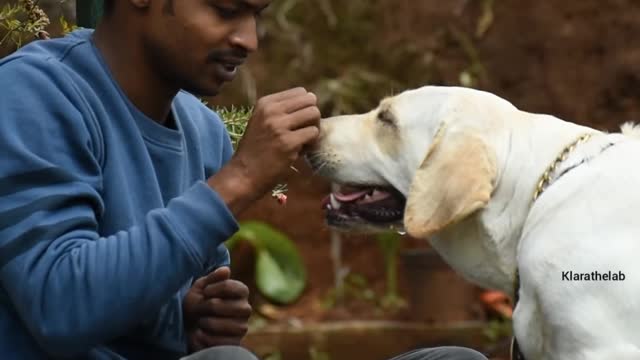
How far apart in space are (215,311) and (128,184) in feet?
1.06

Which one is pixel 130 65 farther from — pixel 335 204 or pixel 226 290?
pixel 335 204

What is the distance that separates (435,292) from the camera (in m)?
7.11

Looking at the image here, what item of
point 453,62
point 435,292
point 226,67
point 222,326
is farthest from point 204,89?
point 453,62

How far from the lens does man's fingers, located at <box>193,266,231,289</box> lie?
2838 millimetres

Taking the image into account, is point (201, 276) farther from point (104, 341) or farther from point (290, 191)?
point (290, 191)

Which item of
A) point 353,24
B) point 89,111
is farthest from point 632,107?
point 89,111

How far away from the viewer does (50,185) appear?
247 centimetres

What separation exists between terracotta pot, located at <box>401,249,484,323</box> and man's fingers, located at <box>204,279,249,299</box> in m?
4.26

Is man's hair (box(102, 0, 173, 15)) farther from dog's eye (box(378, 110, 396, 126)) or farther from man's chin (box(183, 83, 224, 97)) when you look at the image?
dog's eye (box(378, 110, 396, 126))

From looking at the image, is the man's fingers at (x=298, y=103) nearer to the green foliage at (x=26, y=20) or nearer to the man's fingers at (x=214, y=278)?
the man's fingers at (x=214, y=278)

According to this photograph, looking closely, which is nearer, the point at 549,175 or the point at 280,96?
the point at 280,96

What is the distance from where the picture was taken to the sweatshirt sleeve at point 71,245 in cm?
244

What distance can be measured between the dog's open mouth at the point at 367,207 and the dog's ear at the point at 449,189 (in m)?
0.16

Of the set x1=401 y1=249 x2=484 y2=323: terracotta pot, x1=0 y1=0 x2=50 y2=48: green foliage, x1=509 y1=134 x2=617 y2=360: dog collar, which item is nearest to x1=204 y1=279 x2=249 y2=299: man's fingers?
x1=509 y1=134 x2=617 y2=360: dog collar
